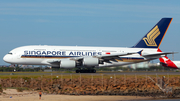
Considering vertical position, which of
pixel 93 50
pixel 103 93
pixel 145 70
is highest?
pixel 93 50

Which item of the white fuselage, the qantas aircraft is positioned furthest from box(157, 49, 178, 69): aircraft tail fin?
the white fuselage

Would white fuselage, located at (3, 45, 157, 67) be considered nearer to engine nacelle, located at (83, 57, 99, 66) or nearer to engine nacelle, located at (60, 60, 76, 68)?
engine nacelle, located at (60, 60, 76, 68)

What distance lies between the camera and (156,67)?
50.3 m

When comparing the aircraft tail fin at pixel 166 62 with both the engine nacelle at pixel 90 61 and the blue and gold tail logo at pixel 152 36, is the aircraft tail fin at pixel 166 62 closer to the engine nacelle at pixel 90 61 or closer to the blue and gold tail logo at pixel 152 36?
the blue and gold tail logo at pixel 152 36

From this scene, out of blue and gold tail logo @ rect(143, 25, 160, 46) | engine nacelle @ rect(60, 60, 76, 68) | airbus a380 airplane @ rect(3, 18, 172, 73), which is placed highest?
blue and gold tail logo @ rect(143, 25, 160, 46)

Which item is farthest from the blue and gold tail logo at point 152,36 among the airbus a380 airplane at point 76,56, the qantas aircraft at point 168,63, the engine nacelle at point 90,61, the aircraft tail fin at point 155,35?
the engine nacelle at point 90,61

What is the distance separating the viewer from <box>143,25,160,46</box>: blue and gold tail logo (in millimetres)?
48156

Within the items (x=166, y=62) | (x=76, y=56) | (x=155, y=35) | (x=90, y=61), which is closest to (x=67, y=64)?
(x=76, y=56)

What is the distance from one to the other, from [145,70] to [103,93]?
61.8ft

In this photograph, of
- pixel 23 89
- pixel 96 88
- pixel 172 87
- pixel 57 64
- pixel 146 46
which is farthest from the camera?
pixel 146 46

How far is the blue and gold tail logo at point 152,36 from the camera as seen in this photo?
48156mm

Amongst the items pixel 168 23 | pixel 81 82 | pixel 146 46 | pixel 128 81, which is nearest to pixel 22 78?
pixel 81 82

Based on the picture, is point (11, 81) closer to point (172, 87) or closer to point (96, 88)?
point (96, 88)

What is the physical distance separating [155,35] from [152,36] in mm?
573
